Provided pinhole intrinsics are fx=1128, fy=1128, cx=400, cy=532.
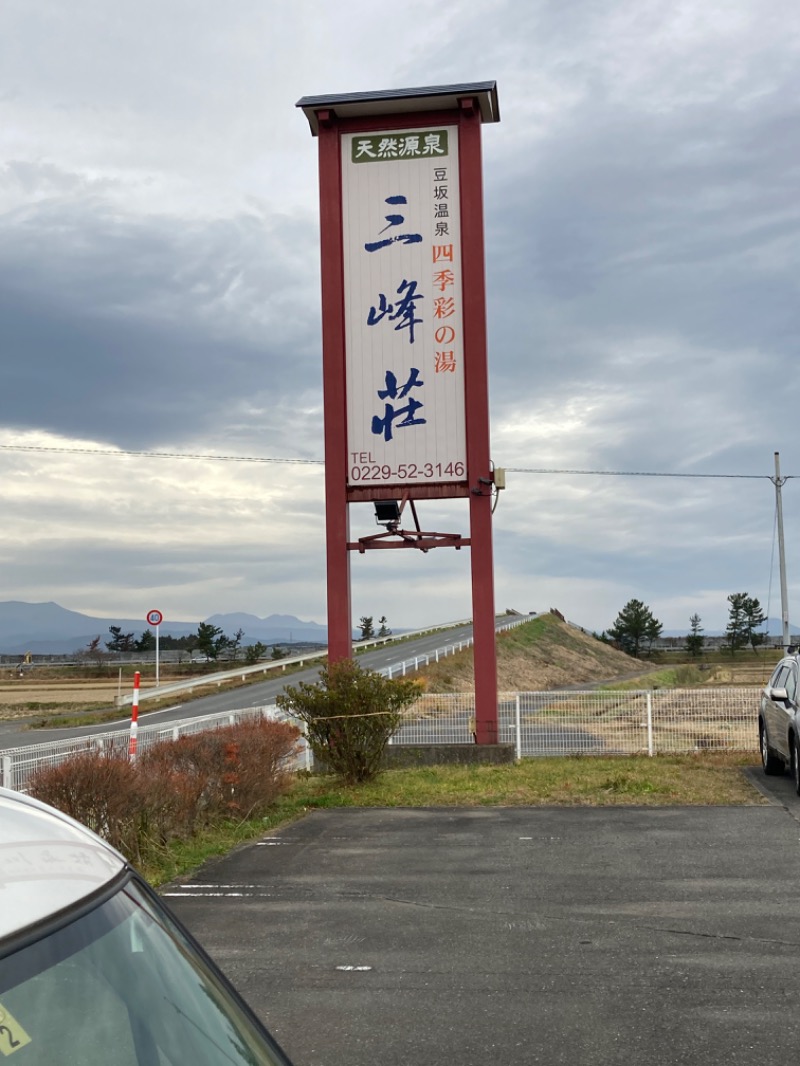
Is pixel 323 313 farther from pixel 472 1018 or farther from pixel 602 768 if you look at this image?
pixel 472 1018

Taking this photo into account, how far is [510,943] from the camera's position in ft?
24.0

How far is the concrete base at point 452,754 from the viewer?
61.1 ft

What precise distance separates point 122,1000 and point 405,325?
18346mm

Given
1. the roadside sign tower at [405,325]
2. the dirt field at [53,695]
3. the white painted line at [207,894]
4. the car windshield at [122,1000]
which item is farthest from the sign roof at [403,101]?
the dirt field at [53,695]

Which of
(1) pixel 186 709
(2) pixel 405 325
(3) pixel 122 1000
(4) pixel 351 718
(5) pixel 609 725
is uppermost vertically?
(2) pixel 405 325

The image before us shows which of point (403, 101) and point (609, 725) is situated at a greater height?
point (403, 101)

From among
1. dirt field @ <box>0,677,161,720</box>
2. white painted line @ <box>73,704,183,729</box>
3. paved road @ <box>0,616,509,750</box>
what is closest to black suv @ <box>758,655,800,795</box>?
paved road @ <box>0,616,509,750</box>

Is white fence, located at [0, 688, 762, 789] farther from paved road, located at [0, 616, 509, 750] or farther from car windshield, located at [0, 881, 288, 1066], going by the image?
car windshield, located at [0, 881, 288, 1066]

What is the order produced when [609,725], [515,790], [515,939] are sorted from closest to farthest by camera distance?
[515,939], [515,790], [609,725]

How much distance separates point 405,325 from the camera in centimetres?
1988

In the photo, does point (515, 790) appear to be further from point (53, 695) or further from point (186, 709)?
point (53, 695)

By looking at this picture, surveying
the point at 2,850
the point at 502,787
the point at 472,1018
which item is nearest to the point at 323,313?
the point at 502,787

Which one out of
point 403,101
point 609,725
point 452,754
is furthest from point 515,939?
point 403,101

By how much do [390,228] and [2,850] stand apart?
19184mm
